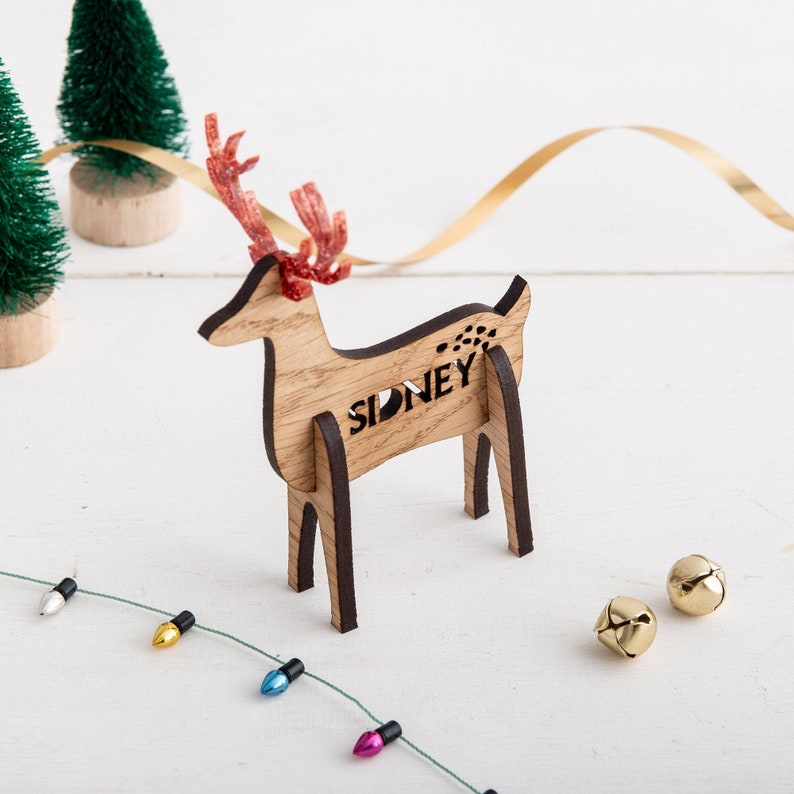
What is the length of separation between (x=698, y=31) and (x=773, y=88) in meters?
0.27

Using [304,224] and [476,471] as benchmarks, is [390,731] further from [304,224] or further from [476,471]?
[304,224]

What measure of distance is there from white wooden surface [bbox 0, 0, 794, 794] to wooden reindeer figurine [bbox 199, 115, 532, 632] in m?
0.11

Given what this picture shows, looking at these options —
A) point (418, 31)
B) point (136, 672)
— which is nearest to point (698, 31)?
point (418, 31)

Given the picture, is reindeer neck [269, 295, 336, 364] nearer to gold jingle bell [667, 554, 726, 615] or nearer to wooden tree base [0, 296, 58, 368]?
gold jingle bell [667, 554, 726, 615]

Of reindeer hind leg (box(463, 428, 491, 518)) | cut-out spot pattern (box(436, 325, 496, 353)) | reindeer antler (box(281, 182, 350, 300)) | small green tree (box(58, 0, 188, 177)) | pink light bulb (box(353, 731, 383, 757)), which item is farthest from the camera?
small green tree (box(58, 0, 188, 177))

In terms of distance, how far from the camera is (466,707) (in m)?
1.59

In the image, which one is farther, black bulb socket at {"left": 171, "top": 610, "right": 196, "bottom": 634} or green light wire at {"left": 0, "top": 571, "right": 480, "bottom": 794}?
black bulb socket at {"left": 171, "top": 610, "right": 196, "bottom": 634}

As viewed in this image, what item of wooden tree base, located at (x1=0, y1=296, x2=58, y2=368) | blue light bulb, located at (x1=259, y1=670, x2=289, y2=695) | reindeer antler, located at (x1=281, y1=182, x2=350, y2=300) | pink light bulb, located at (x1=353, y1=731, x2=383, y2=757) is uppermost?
reindeer antler, located at (x1=281, y1=182, x2=350, y2=300)

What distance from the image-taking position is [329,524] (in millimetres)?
1603

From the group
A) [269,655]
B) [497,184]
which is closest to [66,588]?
[269,655]

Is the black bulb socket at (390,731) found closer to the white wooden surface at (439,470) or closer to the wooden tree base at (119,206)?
the white wooden surface at (439,470)

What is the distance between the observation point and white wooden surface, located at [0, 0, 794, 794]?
156 cm

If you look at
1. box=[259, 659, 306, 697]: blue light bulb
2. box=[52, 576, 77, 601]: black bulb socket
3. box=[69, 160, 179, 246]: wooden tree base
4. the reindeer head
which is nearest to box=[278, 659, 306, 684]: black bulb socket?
box=[259, 659, 306, 697]: blue light bulb

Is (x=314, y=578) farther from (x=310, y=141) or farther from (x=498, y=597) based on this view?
(x=310, y=141)
